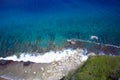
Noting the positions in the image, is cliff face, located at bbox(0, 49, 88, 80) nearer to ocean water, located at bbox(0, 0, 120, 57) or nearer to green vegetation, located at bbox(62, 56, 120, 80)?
ocean water, located at bbox(0, 0, 120, 57)

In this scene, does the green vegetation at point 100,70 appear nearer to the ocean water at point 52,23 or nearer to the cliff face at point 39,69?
the cliff face at point 39,69

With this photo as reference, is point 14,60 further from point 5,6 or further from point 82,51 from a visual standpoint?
→ point 5,6

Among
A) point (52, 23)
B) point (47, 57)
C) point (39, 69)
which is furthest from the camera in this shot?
point (52, 23)

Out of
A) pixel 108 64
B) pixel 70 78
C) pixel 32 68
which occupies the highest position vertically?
pixel 108 64

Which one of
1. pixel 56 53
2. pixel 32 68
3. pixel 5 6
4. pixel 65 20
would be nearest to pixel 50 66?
pixel 32 68

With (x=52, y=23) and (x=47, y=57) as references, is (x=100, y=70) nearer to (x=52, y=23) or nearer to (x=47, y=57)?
(x=47, y=57)

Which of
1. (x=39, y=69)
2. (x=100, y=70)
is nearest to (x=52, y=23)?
(x=39, y=69)

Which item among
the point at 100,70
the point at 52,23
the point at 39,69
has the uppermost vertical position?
the point at 100,70

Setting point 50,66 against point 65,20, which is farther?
point 65,20
